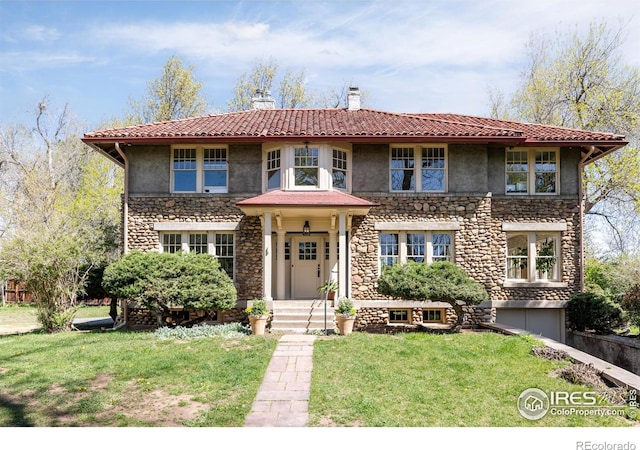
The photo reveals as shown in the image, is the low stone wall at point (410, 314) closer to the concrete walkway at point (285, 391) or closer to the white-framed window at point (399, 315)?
the white-framed window at point (399, 315)

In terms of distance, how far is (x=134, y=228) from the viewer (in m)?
14.5

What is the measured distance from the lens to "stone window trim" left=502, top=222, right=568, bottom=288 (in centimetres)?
1491

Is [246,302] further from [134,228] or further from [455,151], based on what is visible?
[455,151]

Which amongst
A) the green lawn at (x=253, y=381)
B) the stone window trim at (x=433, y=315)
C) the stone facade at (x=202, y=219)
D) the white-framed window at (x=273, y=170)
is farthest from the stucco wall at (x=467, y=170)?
the stone facade at (x=202, y=219)

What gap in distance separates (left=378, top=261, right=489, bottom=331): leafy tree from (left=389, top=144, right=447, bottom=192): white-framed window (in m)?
2.95

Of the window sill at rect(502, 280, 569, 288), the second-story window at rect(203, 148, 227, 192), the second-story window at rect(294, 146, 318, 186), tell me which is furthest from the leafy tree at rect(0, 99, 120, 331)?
the window sill at rect(502, 280, 569, 288)

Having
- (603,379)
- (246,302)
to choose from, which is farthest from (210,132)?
(603,379)

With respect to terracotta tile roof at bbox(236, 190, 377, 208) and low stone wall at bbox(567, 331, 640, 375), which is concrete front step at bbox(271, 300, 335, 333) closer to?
terracotta tile roof at bbox(236, 190, 377, 208)

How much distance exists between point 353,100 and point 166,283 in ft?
32.6

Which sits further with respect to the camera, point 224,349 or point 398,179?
point 398,179

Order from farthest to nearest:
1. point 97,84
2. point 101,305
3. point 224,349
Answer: point 101,305 < point 97,84 < point 224,349

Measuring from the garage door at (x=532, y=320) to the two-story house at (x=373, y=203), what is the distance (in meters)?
0.04

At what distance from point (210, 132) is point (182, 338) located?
6.16 metres

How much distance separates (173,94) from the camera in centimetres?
2697
